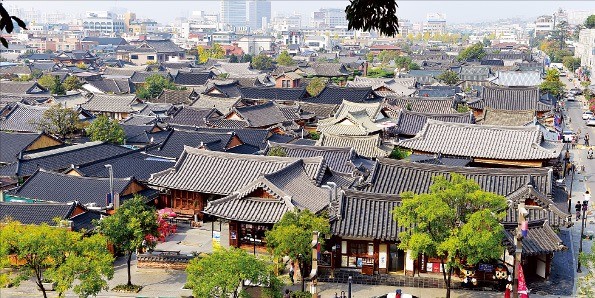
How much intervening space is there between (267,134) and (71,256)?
25.6 meters

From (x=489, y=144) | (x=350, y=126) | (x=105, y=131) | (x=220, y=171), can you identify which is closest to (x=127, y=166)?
(x=220, y=171)

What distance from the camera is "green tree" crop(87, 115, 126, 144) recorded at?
41.8 meters

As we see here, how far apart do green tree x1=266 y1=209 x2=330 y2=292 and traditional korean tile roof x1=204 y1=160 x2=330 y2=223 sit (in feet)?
8.39

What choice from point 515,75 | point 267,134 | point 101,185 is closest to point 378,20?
point 101,185

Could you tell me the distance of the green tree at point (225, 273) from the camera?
16891 millimetres

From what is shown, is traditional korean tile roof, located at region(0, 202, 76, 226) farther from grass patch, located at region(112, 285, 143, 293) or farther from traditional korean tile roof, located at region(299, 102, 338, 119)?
traditional korean tile roof, located at region(299, 102, 338, 119)

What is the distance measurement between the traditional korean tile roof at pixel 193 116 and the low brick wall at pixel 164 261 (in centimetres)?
2601

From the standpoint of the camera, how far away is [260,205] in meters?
25.1

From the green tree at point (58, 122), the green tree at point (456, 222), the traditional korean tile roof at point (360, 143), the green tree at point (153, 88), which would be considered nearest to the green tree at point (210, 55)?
the green tree at point (153, 88)

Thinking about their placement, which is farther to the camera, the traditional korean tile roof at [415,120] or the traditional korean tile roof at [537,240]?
the traditional korean tile roof at [415,120]

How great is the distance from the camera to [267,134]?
141ft

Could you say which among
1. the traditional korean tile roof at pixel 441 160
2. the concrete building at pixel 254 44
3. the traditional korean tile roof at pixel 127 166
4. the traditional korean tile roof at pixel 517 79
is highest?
the concrete building at pixel 254 44

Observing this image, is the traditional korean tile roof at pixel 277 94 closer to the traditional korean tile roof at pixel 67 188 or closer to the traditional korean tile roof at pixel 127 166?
the traditional korean tile roof at pixel 127 166

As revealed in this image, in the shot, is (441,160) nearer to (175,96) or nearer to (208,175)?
(208,175)
